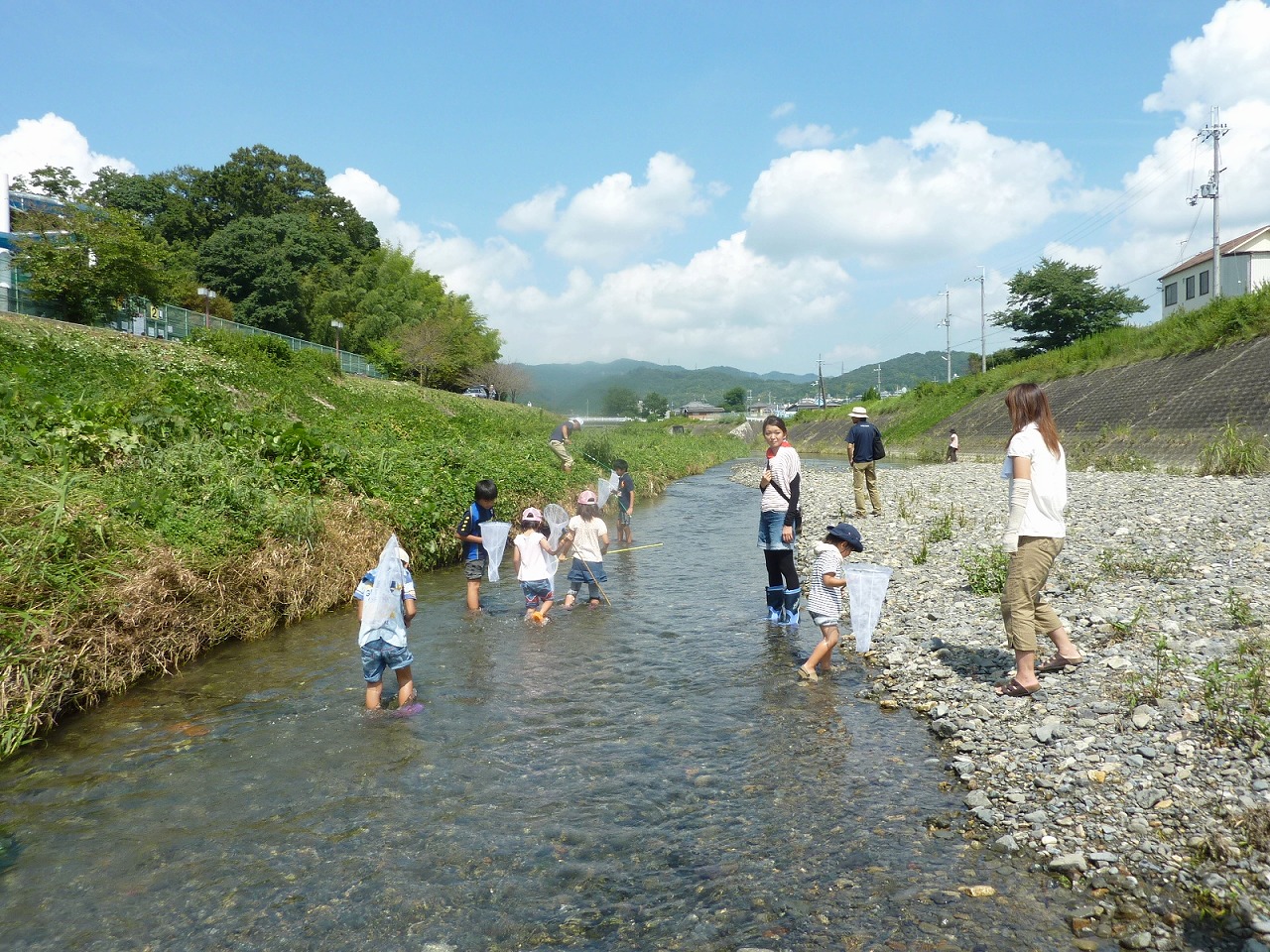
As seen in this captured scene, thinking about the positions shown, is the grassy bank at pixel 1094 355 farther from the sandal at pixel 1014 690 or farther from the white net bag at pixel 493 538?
the sandal at pixel 1014 690

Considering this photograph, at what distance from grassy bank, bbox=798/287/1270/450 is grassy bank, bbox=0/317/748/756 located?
22.9 metres

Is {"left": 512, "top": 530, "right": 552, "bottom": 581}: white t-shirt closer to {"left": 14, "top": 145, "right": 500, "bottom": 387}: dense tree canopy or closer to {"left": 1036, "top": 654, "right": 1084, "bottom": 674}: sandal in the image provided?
{"left": 1036, "top": 654, "right": 1084, "bottom": 674}: sandal

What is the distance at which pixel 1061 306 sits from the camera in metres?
64.9

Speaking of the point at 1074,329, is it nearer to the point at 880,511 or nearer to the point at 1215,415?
the point at 1215,415

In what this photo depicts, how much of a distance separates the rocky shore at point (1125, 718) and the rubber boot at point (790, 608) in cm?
103

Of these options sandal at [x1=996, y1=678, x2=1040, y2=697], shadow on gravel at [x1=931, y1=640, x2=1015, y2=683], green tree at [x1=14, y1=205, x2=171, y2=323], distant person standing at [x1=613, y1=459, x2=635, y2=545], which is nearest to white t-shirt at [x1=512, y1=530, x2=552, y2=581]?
shadow on gravel at [x1=931, y1=640, x2=1015, y2=683]

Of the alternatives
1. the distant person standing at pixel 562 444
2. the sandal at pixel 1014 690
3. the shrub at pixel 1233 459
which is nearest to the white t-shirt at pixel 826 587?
the sandal at pixel 1014 690

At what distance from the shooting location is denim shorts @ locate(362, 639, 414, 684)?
22.2 feet

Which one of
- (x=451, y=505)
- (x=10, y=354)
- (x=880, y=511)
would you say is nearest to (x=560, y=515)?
(x=451, y=505)

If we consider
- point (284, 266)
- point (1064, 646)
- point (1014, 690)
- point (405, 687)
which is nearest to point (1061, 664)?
point (1064, 646)

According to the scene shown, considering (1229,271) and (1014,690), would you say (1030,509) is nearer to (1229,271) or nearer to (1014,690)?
(1014,690)

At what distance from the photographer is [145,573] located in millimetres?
7789

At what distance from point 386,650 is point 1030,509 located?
532cm

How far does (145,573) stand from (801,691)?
6.47 metres
